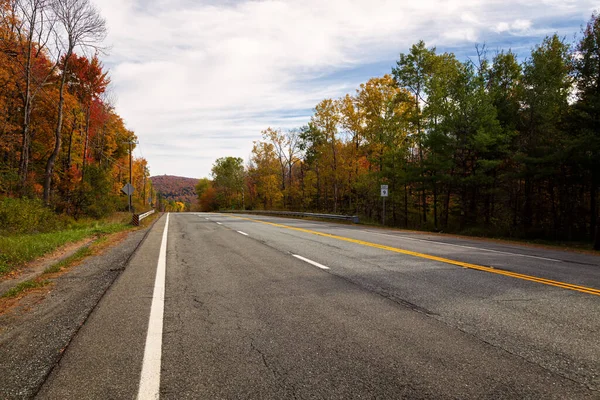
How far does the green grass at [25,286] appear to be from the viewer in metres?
5.78

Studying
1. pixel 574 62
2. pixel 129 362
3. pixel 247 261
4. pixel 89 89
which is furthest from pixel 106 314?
pixel 89 89

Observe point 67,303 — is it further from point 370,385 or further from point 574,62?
point 574,62

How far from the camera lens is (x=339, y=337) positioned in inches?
144

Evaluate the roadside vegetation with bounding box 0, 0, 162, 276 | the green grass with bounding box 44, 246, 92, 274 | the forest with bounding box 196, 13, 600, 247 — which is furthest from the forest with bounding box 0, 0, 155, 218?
the forest with bounding box 196, 13, 600, 247

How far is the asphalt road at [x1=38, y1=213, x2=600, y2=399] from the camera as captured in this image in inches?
106

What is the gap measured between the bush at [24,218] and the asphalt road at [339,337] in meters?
10.7

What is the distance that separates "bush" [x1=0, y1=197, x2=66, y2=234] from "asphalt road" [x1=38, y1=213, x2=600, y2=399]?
10.7 metres

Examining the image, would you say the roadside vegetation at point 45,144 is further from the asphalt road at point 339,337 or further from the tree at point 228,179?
the tree at point 228,179

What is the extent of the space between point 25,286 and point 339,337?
610 centimetres

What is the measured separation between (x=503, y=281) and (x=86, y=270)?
8916 mm

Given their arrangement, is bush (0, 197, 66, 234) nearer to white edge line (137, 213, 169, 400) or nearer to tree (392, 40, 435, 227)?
Answer: white edge line (137, 213, 169, 400)

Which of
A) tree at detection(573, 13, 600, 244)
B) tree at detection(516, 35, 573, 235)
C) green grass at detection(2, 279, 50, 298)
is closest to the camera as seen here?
green grass at detection(2, 279, 50, 298)

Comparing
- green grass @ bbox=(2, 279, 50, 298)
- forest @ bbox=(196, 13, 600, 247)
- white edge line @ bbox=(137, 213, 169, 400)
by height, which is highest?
forest @ bbox=(196, 13, 600, 247)

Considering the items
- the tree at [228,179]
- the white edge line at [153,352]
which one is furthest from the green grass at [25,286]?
the tree at [228,179]
